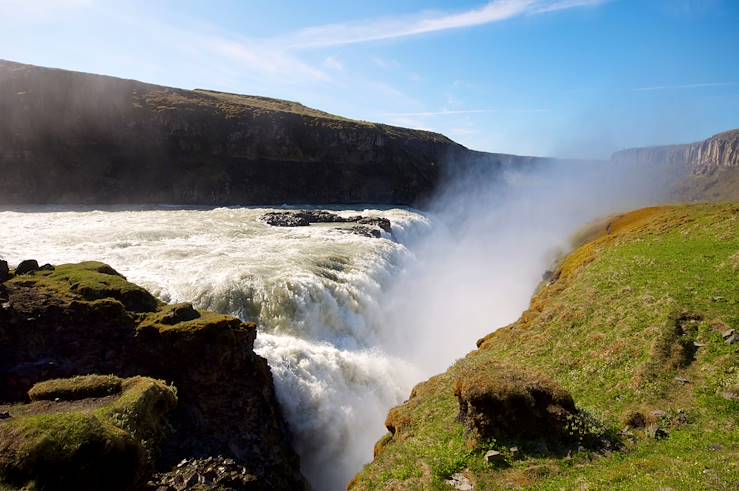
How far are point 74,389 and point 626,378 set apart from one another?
16.2 metres

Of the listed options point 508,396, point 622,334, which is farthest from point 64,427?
point 622,334

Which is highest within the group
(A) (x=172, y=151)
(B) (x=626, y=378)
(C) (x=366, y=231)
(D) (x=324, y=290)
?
(A) (x=172, y=151)

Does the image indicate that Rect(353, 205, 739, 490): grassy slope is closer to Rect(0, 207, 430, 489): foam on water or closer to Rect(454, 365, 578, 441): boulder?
Rect(454, 365, 578, 441): boulder

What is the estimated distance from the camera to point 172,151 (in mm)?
88875

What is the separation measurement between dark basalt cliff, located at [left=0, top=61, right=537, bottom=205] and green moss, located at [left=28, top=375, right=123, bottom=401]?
7130cm

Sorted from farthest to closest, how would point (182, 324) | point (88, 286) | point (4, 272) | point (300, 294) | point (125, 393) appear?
point (300, 294) → point (4, 272) → point (88, 286) → point (182, 324) → point (125, 393)

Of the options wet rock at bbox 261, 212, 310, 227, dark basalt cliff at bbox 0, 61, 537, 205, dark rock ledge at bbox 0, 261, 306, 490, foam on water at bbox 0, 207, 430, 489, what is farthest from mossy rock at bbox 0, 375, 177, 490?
dark basalt cliff at bbox 0, 61, 537, 205

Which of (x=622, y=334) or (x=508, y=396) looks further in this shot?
(x=622, y=334)

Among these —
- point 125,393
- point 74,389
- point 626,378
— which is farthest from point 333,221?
point 626,378

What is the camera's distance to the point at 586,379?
46.9 feet

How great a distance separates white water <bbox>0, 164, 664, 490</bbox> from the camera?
20641 millimetres

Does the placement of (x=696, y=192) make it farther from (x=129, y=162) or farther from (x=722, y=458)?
(x=722, y=458)

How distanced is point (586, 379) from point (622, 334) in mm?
2980

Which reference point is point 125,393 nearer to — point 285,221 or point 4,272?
point 4,272
